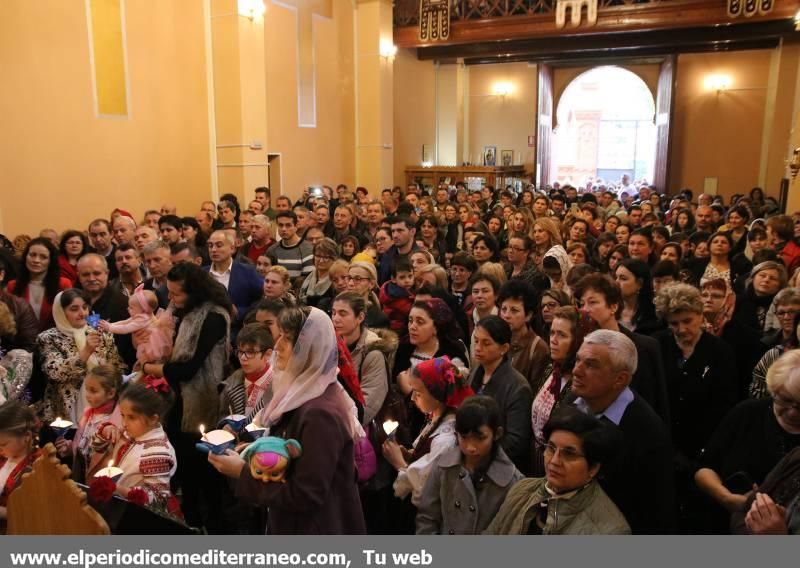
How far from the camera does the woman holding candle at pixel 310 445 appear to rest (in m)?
2.05

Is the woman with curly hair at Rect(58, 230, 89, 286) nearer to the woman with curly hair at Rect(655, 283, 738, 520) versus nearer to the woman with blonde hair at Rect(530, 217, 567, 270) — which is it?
the woman with blonde hair at Rect(530, 217, 567, 270)

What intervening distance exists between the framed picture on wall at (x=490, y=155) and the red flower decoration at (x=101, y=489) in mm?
17532

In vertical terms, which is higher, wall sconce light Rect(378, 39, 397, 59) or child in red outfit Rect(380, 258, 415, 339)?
wall sconce light Rect(378, 39, 397, 59)

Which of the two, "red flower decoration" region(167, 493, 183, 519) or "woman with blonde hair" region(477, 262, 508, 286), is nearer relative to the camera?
"red flower decoration" region(167, 493, 183, 519)

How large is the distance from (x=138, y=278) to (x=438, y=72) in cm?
1466

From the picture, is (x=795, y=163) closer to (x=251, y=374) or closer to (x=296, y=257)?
(x=296, y=257)

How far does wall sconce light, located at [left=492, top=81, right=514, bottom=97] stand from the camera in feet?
61.8

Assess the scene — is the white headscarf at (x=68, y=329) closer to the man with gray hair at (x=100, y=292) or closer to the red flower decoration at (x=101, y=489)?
the man with gray hair at (x=100, y=292)

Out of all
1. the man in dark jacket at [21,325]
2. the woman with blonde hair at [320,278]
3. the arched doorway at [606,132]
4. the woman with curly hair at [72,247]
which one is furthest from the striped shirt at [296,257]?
the arched doorway at [606,132]

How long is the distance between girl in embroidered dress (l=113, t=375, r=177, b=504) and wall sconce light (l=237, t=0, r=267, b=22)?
8.47 m

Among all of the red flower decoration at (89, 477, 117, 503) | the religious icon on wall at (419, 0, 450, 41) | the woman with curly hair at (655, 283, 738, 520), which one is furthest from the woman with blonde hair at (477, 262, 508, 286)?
the religious icon on wall at (419, 0, 450, 41)

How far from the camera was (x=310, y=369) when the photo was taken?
219 centimetres

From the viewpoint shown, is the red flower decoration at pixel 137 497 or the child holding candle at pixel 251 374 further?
the child holding candle at pixel 251 374

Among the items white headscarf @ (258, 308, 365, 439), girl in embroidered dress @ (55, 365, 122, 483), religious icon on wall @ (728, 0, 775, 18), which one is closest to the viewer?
white headscarf @ (258, 308, 365, 439)
